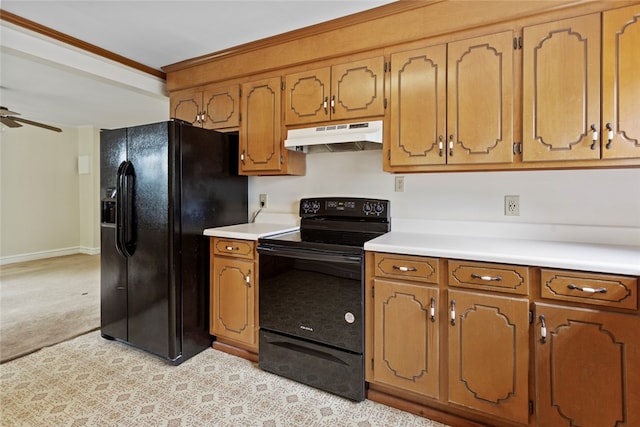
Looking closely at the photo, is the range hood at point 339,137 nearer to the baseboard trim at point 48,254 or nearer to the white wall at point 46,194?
the white wall at point 46,194

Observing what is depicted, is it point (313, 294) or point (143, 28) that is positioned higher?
point (143, 28)

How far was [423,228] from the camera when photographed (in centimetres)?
237

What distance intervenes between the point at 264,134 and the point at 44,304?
3.13 meters

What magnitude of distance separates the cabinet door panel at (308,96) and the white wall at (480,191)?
415 millimetres

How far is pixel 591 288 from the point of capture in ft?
4.73

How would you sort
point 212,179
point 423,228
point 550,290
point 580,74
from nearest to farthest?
point 550,290 < point 580,74 < point 423,228 < point 212,179

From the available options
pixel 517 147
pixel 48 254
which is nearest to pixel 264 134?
pixel 517 147

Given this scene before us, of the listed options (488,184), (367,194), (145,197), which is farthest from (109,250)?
(488,184)

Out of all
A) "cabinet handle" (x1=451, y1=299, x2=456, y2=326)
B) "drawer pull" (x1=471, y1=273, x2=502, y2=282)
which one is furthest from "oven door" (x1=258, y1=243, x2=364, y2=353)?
"drawer pull" (x1=471, y1=273, x2=502, y2=282)

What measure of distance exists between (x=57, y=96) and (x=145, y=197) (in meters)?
3.13

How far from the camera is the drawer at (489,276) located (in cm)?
158

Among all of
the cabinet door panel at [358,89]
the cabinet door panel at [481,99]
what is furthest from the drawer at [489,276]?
the cabinet door panel at [358,89]

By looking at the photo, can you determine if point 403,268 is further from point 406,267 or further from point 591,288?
point 591,288

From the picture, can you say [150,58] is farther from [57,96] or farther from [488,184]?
[488,184]
